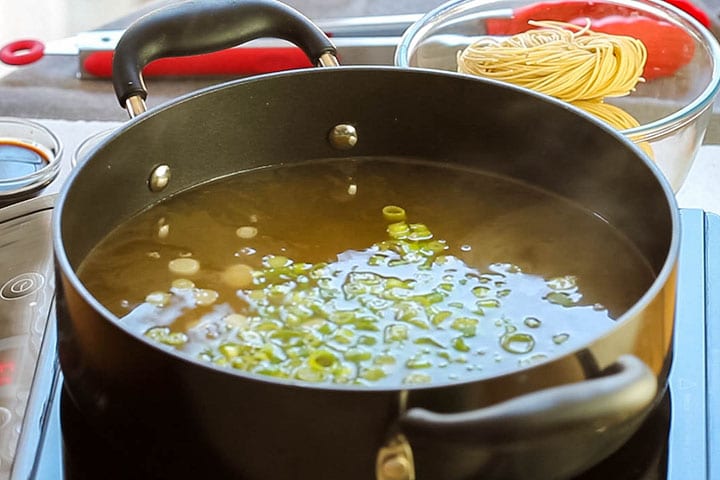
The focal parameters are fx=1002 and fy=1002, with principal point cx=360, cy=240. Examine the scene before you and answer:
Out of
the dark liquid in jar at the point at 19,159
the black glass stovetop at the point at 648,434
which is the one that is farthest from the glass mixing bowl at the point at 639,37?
the dark liquid in jar at the point at 19,159

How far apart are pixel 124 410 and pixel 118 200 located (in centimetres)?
32

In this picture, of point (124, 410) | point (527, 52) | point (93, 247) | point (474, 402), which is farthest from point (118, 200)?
point (527, 52)

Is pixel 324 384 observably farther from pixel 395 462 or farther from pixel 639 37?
pixel 639 37

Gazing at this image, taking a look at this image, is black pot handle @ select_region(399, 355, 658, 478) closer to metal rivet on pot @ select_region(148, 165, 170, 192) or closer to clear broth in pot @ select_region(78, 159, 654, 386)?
clear broth in pot @ select_region(78, 159, 654, 386)

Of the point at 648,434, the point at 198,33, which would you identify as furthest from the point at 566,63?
the point at 648,434

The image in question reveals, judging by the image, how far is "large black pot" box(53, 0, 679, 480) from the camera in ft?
1.97

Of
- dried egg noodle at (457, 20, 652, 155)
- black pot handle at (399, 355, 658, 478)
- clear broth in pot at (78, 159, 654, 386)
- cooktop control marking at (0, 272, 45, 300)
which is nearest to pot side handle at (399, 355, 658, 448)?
black pot handle at (399, 355, 658, 478)

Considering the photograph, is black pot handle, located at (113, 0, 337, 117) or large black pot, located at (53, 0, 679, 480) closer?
large black pot, located at (53, 0, 679, 480)

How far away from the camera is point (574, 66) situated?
1.29 meters

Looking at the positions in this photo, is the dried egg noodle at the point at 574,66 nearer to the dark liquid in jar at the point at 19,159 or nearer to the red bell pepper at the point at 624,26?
the red bell pepper at the point at 624,26

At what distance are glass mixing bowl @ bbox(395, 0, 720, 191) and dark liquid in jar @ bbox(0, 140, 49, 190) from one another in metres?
0.54

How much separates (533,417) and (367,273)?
357 millimetres

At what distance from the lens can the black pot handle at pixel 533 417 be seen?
57 cm

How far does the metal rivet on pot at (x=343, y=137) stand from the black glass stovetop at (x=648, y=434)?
0.35m
